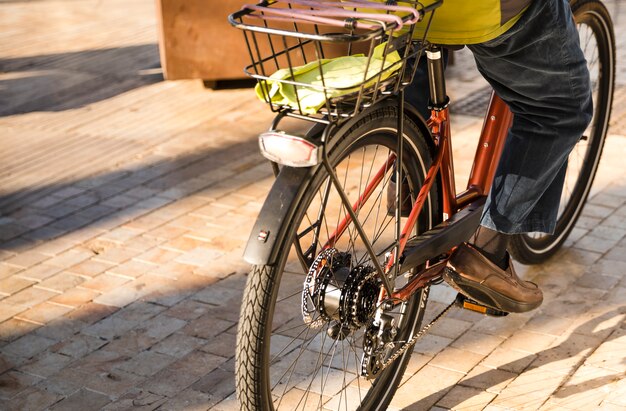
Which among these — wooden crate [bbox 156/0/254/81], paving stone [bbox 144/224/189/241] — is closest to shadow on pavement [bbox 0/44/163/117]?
wooden crate [bbox 156/0/254/81]

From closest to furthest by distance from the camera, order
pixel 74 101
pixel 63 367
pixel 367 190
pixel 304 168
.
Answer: pixel 304 168 < pixel 367 190 < pixel 63 367 < pixel 74 101

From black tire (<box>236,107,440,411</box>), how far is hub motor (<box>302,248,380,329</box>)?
0.04 m

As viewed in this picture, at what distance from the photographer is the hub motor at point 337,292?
7.99ft

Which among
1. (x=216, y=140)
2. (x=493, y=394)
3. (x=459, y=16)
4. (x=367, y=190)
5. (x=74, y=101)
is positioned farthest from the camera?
(x=74, y=101)

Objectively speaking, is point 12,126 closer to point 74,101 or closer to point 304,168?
point 74,101

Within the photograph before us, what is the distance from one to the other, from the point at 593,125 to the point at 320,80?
201cm

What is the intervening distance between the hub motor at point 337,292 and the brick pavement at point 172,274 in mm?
591

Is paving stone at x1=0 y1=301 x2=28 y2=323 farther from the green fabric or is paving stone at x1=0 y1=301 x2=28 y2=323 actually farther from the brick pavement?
the green fabric

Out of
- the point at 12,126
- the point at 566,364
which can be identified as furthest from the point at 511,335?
the point at 12,126

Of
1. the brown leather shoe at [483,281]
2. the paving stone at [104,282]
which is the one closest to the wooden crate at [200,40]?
the paving stone at [104,282]

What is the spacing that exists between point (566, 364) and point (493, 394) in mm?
306

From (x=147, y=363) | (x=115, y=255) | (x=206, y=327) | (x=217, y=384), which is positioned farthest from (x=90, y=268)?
(x=217, y=384)

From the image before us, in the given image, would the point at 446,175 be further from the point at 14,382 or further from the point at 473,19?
the point at 14,382

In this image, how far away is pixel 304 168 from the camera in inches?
86.8
